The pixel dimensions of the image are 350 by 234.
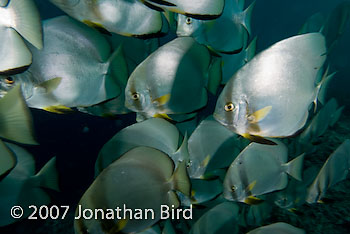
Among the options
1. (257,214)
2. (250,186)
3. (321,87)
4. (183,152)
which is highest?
(321,87)

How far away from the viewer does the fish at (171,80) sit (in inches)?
75.7

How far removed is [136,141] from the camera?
193 centimetres

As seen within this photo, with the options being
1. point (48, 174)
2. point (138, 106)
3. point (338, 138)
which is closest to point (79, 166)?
point (48, 174)

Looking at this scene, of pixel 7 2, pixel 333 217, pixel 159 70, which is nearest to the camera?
pixel 7 2

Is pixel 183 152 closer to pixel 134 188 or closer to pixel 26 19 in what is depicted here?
pixel 134 188

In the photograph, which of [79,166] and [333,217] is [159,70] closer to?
[333,217]

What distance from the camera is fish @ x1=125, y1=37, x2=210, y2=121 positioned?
192 cm

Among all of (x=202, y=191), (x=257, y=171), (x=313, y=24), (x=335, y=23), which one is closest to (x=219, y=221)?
(x=202, y=191)

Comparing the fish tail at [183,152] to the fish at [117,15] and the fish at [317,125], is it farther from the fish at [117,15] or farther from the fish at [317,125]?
the fish at [317,125]

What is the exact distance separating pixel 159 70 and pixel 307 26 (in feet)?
8.95

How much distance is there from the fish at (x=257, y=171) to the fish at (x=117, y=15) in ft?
3.89

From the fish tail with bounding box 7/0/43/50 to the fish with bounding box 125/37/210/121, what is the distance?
2.25 ft

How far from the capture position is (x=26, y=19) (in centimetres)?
148

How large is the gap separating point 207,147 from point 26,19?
158 centimetres
